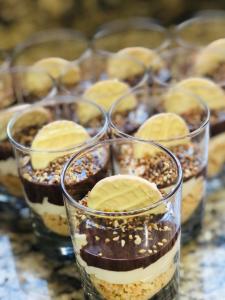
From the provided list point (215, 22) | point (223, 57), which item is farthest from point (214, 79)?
point (215, 22)

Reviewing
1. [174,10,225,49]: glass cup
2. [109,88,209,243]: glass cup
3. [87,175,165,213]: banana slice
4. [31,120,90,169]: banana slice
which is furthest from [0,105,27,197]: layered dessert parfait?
[174,10,225,49]: glass cup

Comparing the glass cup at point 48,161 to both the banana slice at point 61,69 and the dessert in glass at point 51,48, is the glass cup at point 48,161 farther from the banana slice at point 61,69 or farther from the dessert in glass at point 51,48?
the dessert in glass at point 51,48

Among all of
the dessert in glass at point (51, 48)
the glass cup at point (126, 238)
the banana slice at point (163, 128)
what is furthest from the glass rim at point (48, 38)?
the glass cup at point (126, 238)

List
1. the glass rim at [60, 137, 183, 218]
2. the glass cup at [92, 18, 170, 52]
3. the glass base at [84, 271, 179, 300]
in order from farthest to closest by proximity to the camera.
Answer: the glass cup at [92, 18, 170, 52], the glass base at [84, 271, 179, 300], the glass rim at [60, 137, 183, 218]

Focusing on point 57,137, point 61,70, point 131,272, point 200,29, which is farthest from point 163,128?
point 200,29

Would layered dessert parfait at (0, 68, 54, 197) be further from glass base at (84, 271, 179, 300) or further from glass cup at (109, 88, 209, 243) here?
glass base at (84, 271, 179, 300)

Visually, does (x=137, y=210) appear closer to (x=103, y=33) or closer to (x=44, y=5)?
(x=103, y=33)
